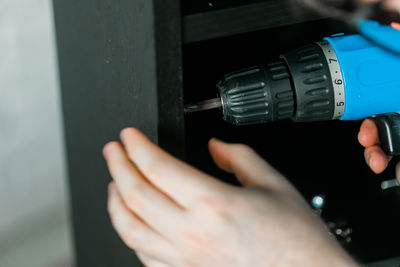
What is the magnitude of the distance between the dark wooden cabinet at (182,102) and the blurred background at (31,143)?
1.01 ft

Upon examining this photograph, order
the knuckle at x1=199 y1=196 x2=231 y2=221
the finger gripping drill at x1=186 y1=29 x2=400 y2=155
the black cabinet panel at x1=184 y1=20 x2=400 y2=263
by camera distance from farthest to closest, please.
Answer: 1. the black cabinet panel at x1=184 y1=20 x2=400 y2=263
2. the finger gripping drill at x1=186 y1=29 x2=400 y2=155
3. the knuckle at x1=199 y1=196 x2=231 y2=221

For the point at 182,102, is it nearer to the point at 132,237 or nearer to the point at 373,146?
the point at 132,237

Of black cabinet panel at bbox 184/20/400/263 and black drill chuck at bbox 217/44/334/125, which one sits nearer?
black drill chuck at bbox 217/44/334/125

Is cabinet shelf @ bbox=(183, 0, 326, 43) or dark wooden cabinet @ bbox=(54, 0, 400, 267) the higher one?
cabinet shelf @ bbox=(183, 0, 326, 43)

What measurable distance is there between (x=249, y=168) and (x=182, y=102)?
76 mm

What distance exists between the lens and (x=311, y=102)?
1.86ft

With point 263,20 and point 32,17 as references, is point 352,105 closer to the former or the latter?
point 263,20

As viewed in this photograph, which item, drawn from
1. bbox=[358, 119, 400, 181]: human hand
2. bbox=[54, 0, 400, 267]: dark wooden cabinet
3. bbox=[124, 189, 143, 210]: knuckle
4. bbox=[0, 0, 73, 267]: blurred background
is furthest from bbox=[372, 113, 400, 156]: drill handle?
bbox=[0, 0, 73, 267]: blurred background

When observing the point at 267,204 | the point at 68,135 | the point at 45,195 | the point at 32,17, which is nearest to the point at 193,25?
the point at 267,204

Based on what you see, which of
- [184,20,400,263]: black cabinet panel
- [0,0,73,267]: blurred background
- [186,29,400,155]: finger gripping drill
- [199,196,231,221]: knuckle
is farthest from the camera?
[0,0,73,267]: blurred background

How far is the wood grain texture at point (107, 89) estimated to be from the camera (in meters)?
0.48

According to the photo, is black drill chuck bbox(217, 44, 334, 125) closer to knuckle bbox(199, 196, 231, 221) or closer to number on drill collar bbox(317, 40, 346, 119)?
number on drill collar bbox(317, 40, 346, 119)

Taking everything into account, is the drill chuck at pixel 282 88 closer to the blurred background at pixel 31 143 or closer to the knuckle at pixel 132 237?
the knuckle at pixel 132 237

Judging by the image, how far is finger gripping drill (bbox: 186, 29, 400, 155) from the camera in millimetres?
557
